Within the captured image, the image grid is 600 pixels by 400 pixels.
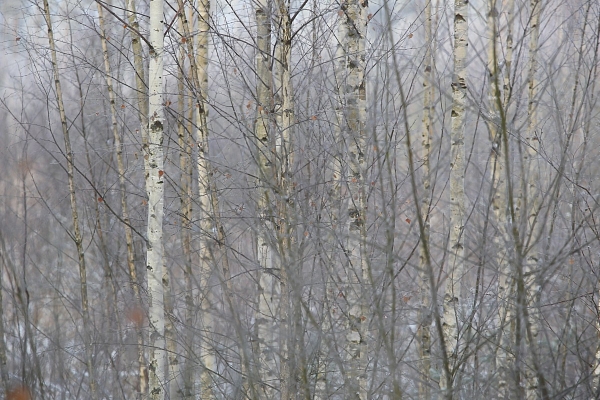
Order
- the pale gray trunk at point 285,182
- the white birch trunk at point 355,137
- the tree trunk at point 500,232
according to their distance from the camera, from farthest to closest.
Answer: the white birch trunk at point 355,137 < the pale gray trunk at point 285,182 < the tree trunk at point 500,232

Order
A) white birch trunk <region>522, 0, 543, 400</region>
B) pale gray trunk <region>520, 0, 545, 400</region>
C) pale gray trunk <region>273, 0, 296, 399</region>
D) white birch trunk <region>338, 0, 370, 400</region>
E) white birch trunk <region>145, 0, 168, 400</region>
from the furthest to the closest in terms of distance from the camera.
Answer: white birch trunk <region>145, 0, 168, 400</region>
white birch trunk <region>338, 0, 370, 400</region>
pale gray trunk <region>273, 0, 296, 399</region>
white birch trunk <region>522, 0, 543, 400</region>
pale gray trunk <region>520, 0, 545, 400</region>

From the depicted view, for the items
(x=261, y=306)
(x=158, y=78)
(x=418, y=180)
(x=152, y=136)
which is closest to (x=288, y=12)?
(x=158, y=78)

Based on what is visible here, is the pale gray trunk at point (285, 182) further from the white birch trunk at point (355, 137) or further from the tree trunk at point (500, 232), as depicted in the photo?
the tree trunk at point (500, 232)

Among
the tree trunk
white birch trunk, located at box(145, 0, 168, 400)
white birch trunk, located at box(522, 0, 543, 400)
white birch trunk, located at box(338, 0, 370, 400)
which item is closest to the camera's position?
the tree trunk

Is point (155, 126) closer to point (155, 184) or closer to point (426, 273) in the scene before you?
point (155, 184)

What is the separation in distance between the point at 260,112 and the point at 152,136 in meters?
0.70

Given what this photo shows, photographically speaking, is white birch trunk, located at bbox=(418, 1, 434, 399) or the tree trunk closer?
the tree trunk

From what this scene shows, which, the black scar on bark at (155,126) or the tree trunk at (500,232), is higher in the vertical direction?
the black scar on bark at (155,126)

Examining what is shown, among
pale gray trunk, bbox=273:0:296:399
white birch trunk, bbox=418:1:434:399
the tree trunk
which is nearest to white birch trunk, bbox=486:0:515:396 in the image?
the tree trunk

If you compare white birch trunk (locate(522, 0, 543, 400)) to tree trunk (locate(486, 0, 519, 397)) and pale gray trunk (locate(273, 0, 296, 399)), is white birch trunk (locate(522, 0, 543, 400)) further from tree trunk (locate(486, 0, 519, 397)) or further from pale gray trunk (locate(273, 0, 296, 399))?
pale gray trunk (locate(273, 0, 296, 399))

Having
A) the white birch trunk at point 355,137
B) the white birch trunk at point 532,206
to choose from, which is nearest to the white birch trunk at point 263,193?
the white birch trunk at point 355,137

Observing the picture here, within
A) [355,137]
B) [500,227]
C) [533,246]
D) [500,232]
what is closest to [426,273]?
[533,246]

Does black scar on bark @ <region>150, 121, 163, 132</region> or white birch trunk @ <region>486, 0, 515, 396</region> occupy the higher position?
black scar on bark @ <region>150, 121, 163, 132</region>

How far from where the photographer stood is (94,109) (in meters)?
8.11
